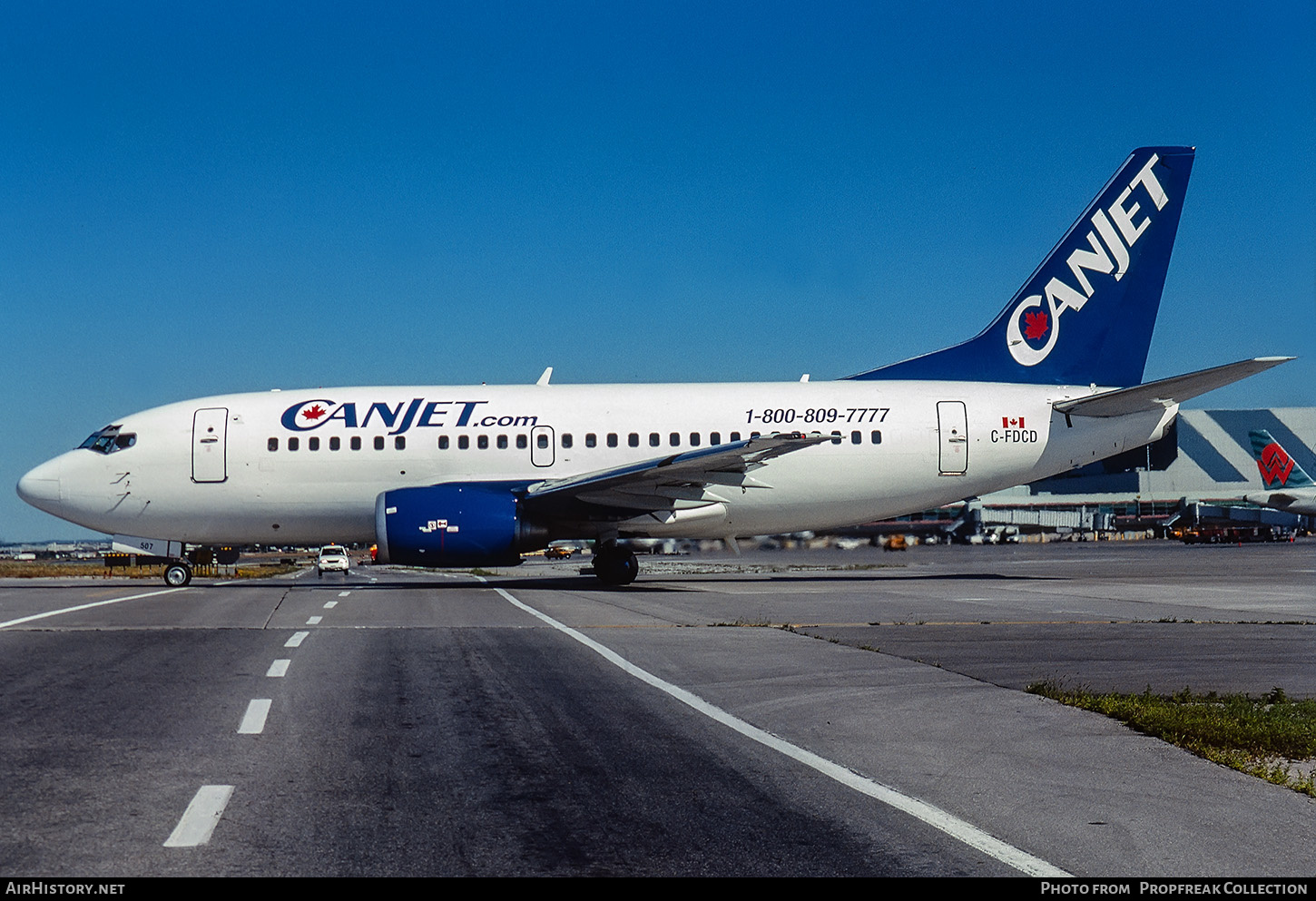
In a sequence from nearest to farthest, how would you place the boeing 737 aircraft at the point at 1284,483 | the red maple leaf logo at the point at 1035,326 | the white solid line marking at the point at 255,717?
1. the white solid line marking at the point at 255,717
2. the red maple leaf logo at the point at 1035,326
3. the boeing 737 aircraft at the point at 1284,483

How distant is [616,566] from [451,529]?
3912mm

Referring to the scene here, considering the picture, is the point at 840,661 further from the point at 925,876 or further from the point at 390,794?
the point at 925,876

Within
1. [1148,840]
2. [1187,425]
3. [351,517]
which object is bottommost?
[1148,840]

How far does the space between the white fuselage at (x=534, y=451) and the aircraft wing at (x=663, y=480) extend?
935 mm

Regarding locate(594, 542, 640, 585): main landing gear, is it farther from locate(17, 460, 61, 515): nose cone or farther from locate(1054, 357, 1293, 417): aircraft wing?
locate(17, 460, 61, 515): nose cone

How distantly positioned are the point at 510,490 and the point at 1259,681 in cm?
1770

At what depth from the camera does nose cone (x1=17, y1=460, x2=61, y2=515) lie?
27266 mm

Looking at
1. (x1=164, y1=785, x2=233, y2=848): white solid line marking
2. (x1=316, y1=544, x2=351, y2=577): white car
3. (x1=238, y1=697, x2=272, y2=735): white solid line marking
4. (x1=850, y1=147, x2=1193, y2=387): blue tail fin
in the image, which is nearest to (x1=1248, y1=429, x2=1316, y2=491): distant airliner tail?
(x1=850, y1=147, x2=1193, y2=387): blue tail fin

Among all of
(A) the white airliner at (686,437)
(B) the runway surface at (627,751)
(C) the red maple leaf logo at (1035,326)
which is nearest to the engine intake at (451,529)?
(A) the white airliner at (686,437)

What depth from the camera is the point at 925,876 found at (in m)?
4.58

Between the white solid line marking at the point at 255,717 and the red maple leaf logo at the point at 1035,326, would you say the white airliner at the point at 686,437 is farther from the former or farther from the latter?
the white solid line marking at the point at 255,717

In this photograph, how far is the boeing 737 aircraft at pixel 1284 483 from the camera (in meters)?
59.2

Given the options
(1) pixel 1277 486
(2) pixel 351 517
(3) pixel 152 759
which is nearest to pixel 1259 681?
(3) pixel 152 759

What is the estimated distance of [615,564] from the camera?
26453mm
